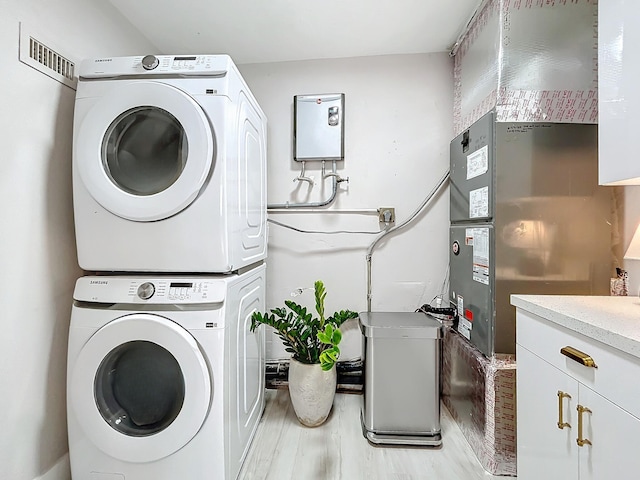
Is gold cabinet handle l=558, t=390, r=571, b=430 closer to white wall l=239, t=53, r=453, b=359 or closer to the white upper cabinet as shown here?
the white upper cabinet

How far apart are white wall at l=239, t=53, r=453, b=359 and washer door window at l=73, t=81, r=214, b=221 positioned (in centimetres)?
97

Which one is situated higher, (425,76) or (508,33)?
(425,76)

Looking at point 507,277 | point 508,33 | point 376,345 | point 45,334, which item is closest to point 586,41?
point 508,33

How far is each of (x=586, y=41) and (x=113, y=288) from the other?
88.4 inches

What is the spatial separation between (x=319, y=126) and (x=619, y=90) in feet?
4.95

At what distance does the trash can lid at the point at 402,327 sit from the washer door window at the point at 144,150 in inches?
43.2

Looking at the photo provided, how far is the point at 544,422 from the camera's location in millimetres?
947

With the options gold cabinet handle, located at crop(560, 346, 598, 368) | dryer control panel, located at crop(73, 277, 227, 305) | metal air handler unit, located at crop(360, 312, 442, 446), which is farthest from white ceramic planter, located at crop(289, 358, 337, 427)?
gold cabinet handle, located at crop(560, 346, 598, 368)

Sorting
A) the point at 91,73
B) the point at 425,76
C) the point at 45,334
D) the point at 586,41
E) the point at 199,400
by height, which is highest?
the point at 425,76

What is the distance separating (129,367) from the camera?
4.01 ft

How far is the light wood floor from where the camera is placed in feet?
4.47

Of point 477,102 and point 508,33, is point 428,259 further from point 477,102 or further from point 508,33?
point 508,33

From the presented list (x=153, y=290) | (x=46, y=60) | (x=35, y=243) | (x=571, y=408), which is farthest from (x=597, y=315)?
(x=46, y=60)

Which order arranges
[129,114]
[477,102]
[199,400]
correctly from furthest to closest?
[477,102] → [129,114] → [199,400]
